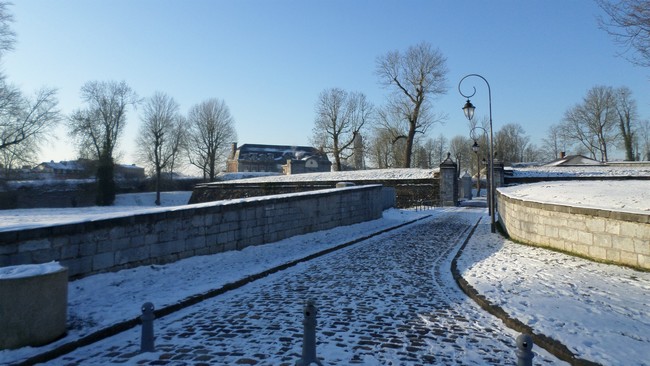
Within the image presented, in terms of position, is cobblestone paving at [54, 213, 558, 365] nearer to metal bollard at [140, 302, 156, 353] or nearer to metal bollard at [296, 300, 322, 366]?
metal bollard at [140, 302, 156, 353]

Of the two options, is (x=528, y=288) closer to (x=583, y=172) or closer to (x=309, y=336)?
(x=309, y=336)

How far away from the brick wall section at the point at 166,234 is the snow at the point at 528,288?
249mm

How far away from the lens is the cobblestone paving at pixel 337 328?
4453 millimetres

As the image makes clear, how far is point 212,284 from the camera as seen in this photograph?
302 inches

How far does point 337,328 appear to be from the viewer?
5.36 metres

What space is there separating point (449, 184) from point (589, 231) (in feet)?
80.3

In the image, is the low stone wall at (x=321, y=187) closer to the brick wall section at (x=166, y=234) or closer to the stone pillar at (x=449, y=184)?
the stone pillar at (x=449, y=184)

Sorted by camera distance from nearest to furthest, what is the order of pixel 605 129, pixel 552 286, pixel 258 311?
pixel 258 311, pixel 552 286, pixel 605 129

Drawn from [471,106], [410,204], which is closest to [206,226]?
[471,106]

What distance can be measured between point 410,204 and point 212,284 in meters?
28.3

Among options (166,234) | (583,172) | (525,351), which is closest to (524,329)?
(525,351)

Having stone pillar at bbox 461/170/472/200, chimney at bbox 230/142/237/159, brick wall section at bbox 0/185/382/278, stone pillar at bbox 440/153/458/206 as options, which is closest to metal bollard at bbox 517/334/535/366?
brick wall section at bbox 0/185/382/278

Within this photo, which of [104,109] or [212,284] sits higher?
[104,109]

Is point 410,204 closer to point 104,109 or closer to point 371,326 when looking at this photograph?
point 371,326
